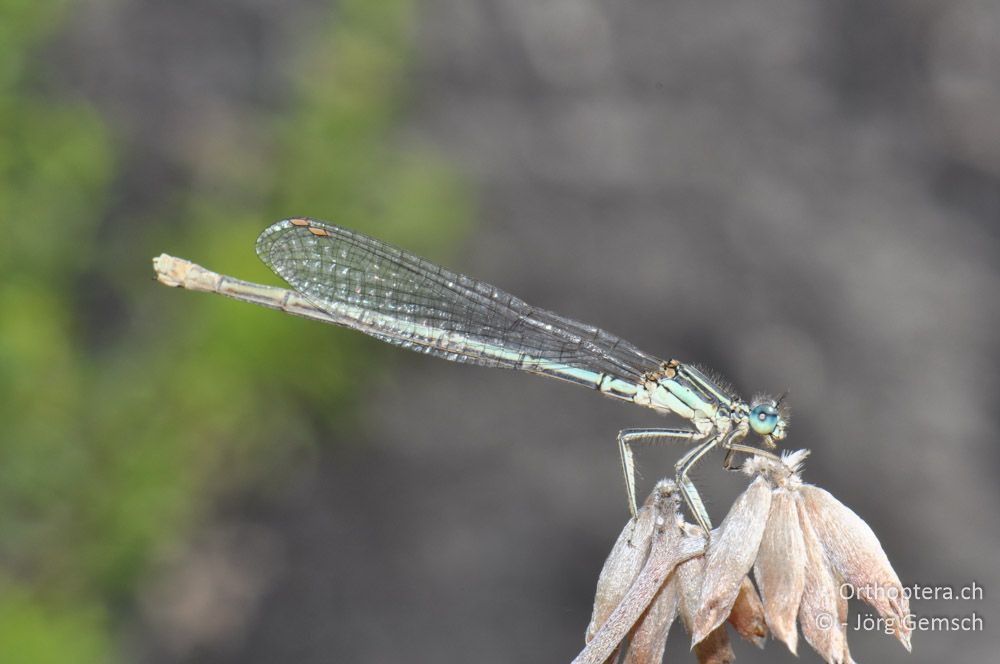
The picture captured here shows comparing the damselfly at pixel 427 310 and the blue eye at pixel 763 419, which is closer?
the blue eye at pixel 763 419

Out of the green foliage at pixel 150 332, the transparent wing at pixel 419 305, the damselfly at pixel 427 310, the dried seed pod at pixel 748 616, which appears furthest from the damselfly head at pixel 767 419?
the green foliage at pixel 150 332

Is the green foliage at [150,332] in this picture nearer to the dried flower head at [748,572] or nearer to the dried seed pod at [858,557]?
the dried flower head at [748,572]

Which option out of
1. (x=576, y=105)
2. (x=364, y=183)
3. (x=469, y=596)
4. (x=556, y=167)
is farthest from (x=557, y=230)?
(x=469, y=596)

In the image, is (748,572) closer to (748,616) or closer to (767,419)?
(748,616)

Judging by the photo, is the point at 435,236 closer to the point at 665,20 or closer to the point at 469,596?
the point at 469,596

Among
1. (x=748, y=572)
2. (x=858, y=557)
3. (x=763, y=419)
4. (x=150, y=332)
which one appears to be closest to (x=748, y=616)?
(x=748, y=572)

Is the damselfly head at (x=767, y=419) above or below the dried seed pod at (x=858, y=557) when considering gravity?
above

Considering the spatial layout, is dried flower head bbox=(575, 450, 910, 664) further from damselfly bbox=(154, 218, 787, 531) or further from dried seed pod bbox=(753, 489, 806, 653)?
damselfly bbox=(154, 218, 787, 531)
